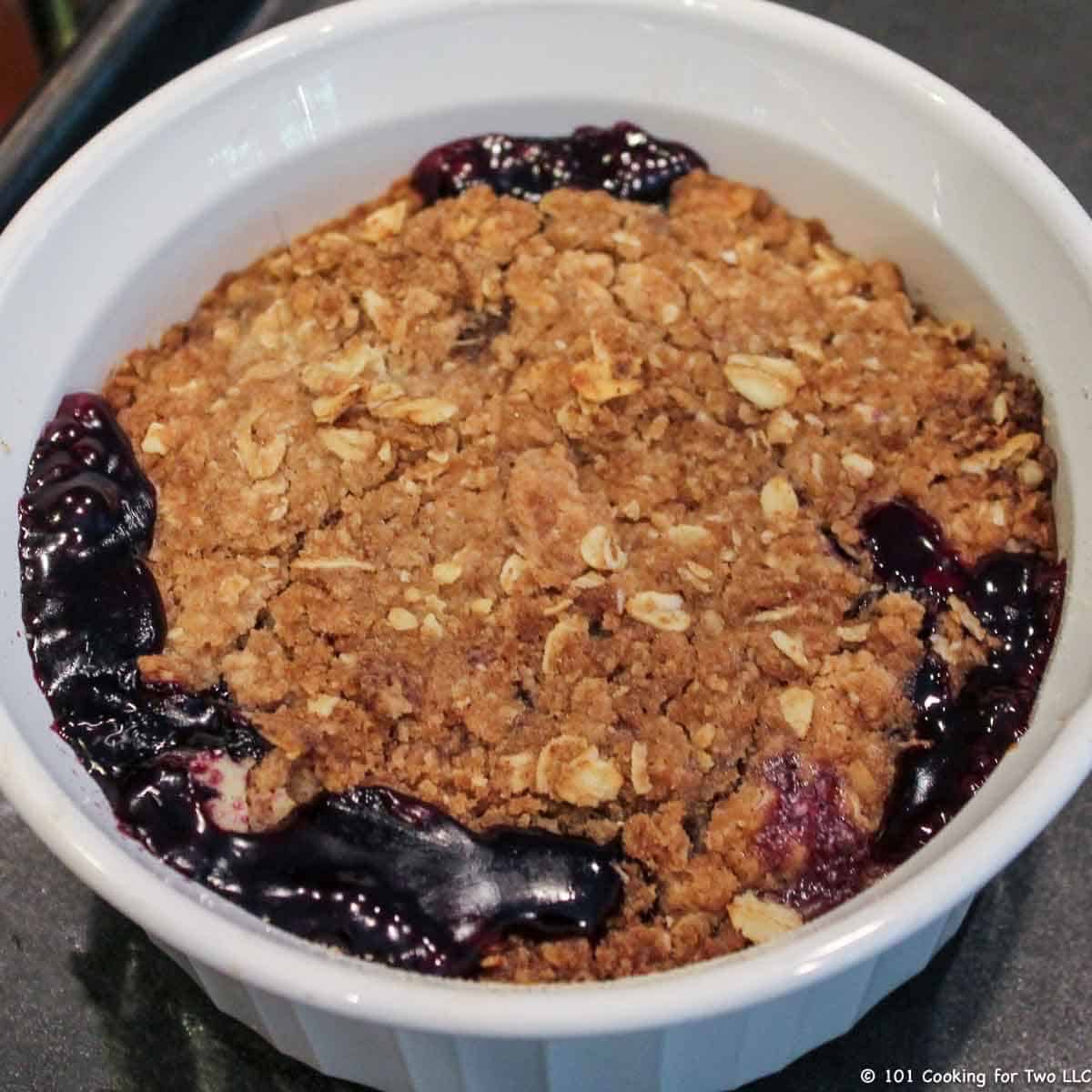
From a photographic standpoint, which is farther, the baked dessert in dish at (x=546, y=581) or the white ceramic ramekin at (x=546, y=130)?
the baked dessert in dish at (x=546, y=581)

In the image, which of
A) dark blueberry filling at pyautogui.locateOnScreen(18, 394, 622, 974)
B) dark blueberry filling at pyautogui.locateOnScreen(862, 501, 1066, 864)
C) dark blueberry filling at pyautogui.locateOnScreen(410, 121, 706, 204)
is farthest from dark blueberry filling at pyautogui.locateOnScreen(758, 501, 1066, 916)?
dark blueberry filling at pyautogui.locateOnScreen(410, 121, 706, 204)

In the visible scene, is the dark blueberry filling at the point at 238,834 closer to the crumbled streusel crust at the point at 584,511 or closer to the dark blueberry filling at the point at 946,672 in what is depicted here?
the crumbled streusel crust at the point at 584,511

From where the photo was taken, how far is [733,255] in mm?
1230

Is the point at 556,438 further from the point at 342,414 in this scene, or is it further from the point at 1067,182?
the point at 1067,182

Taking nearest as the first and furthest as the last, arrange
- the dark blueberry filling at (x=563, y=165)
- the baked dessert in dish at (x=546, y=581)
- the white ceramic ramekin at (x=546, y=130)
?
the white ceramic ramekin at (x=546, y=130) < the baked dessert in dish at (x=546, y=581) < the dark blueberry filling at (x=563, y=165)

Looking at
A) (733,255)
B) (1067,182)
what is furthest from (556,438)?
(1067,182)

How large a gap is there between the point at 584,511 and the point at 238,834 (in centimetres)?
36

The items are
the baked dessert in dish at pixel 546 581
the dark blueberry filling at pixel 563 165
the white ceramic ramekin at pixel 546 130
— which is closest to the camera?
the white ceramic ramekin at pixel 546 130

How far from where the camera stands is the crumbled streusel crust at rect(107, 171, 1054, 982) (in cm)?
94

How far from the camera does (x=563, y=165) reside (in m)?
1.29

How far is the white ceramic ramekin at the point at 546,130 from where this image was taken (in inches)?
30.7

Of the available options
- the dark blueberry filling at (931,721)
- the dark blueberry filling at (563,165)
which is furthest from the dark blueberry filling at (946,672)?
the dark blueberry filling at (563,165)

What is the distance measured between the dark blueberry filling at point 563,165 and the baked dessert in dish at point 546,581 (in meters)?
0.04

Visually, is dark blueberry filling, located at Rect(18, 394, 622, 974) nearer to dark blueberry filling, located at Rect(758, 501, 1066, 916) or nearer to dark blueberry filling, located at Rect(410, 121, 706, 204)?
dark blueberry filling, located at Rect(758, 501, 1066, 916)
